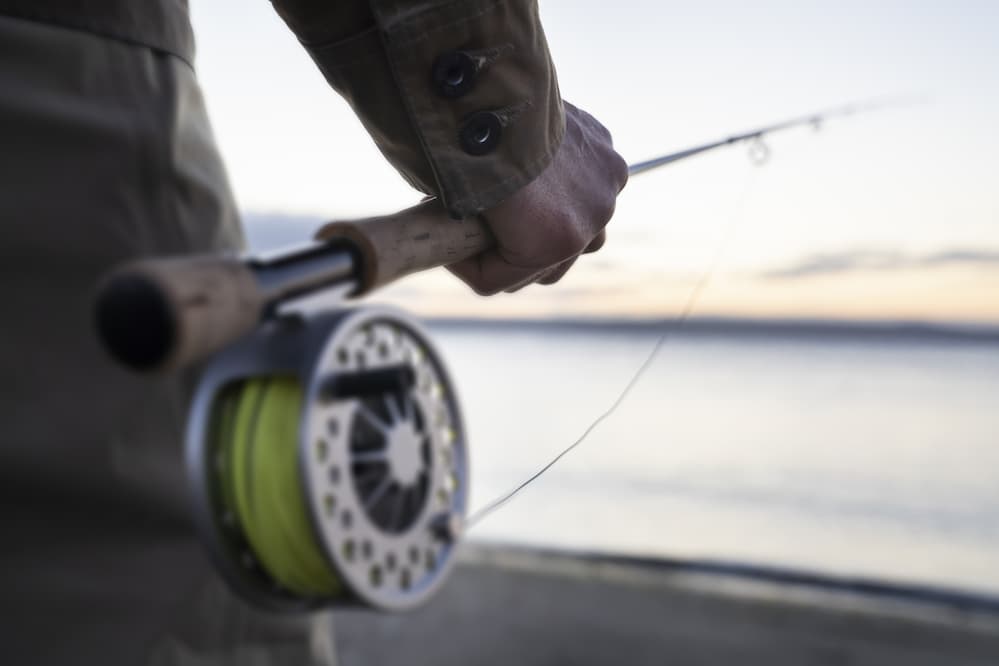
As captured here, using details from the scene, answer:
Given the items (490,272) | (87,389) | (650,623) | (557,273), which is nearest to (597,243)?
(557,273)

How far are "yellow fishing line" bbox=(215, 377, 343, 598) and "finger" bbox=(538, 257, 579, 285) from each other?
53 centimetres

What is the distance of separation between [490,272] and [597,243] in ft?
0.59

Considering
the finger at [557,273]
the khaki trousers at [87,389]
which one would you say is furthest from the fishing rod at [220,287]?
the finger at [557,273]

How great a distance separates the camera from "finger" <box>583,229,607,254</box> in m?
1.11

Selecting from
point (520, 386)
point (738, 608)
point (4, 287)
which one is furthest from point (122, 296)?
point (520, 386)

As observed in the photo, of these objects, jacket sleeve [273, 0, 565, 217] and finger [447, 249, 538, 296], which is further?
finger [447, 249, 538, 296]

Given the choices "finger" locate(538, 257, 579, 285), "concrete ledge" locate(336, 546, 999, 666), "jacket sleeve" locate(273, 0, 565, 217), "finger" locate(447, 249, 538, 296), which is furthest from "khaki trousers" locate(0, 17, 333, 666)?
"concrete ledge" locate(336, 546, 999, 666)

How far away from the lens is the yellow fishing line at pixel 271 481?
566 mm

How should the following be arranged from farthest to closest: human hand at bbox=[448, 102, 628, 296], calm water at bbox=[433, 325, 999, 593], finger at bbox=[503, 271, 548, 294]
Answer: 1. calm water at bbox=[433, 325, 999, 593]
2. finger at bbox=[503, 271, 548, 294]
3. human hand at bbox=[448, 102, 628, 296]

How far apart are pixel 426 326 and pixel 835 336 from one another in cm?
2176

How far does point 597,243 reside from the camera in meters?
1.14

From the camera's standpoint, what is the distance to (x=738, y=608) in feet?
10.2

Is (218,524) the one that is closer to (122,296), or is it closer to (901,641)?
(122,296)

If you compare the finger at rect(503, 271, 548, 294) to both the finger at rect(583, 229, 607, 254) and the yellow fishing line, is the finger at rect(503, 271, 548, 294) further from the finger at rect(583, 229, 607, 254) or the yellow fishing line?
the yellow fishing line
